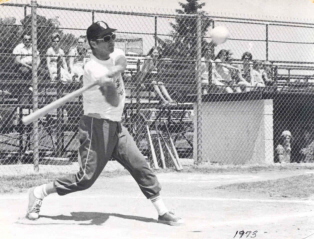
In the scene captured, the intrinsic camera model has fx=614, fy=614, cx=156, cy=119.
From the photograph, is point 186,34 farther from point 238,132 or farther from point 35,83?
point 35,83

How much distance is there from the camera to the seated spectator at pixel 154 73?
45.4 feet

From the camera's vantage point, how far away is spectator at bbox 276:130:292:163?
578 inches

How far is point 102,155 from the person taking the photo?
19.5ft

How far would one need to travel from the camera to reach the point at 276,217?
6.38 meters

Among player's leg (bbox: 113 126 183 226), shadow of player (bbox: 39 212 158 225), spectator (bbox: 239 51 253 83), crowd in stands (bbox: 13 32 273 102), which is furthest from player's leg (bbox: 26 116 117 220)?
spectator (bbox: 239 51 253 83)

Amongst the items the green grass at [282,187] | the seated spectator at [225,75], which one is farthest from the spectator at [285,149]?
the green grass at [282,187]

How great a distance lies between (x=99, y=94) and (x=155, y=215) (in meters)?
1.53

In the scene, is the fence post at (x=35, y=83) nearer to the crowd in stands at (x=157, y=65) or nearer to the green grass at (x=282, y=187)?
the crowd in stands at (x=157, y=65)

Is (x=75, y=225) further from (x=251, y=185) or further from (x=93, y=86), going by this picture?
(x=251, y=185)

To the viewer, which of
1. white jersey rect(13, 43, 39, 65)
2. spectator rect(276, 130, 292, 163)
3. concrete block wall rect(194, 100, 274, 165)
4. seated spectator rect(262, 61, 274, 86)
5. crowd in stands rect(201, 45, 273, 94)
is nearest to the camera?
white jersey rect(13, 43, 39, 65)

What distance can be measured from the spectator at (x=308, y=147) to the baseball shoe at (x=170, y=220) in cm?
1075

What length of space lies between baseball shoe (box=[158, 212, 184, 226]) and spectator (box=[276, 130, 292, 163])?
29.7ft

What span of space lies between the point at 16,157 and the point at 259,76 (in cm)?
660

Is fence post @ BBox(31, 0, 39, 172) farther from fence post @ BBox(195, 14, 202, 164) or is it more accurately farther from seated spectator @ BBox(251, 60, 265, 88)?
seated spectator @ BBox(251, 60, 265, 88)
